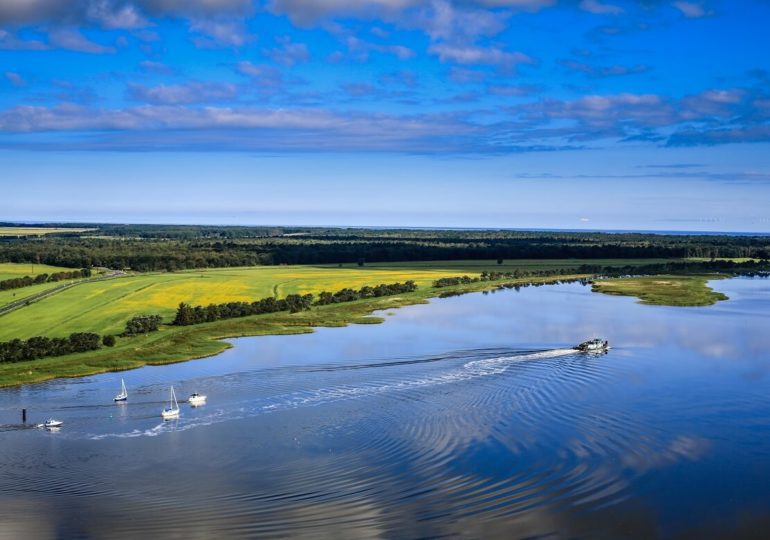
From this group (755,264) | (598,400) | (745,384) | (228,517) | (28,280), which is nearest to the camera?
(228,517)

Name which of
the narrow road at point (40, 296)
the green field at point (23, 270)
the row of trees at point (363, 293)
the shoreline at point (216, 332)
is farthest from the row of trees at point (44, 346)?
the green field at point (23, 270)

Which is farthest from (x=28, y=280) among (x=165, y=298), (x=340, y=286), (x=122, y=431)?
(x=122, y=431)

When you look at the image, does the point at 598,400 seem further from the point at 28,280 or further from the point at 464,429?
the point at 28,280

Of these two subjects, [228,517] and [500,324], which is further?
[500,324]

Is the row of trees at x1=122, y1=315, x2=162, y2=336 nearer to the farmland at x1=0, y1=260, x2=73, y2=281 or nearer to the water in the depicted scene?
A: the water

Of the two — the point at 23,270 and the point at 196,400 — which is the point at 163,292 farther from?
the point at 196,400

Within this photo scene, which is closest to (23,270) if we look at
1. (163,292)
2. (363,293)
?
(163,292)

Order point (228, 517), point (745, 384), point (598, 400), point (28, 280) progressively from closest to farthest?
1. point (228, 517)
2. point (598, 400)
3. point (745, 384)
4. point (28, 280)
